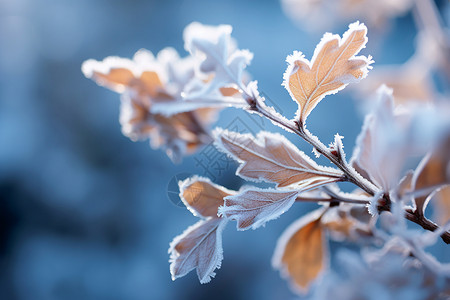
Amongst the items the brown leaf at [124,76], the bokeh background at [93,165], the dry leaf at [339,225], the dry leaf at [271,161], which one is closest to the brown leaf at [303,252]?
the dry leaf at [339,225]

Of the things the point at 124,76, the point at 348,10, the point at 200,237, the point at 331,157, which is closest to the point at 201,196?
the point at 200,237

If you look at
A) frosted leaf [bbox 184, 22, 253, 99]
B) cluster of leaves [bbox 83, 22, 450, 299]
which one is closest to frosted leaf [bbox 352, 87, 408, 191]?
cluster of leaves [bbox 83, 22, 450, 299]

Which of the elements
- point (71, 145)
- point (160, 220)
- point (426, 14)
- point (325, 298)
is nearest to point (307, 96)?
point (325, 298)

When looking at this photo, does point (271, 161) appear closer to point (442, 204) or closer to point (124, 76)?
point (124, 76)

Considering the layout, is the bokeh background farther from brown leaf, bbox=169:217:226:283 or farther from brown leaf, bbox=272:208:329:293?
brown leaf, bbox=169:217:226:283

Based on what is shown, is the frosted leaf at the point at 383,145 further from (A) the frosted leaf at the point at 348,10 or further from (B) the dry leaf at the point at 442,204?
(A) the frosted leaf at the point at 348,10

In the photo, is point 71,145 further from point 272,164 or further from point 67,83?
point 272,164
